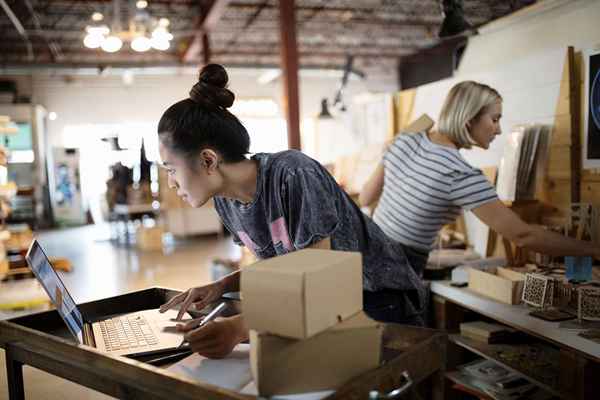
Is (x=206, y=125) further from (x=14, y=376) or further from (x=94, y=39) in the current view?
(x=94, y=39)

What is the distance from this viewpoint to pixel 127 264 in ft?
25.8

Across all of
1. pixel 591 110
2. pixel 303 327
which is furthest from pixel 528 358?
pixel 303 327

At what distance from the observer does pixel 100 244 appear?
10.1 metres

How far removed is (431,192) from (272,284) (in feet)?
4.34

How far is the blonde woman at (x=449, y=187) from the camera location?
202 centimetres

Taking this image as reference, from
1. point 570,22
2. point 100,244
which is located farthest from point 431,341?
point 100,244

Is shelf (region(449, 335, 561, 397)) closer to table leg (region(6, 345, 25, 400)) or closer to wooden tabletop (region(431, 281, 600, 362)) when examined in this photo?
wooden tabletop (region(431, 281, 600, 362))

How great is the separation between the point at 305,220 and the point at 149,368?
490 mm

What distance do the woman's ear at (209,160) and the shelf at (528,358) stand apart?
137 cm

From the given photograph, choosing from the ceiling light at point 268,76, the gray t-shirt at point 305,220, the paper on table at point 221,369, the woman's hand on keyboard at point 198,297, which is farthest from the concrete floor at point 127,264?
the ceiling light at point 268,76

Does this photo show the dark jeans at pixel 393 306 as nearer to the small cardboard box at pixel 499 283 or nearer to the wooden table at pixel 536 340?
the wooden table at pixel 536 340

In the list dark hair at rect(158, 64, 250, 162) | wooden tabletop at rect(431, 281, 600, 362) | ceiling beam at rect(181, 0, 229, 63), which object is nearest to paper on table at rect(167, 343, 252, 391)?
dark hair at rect(158, 64, 250, 162)

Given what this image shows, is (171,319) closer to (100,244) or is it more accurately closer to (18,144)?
(100,244)

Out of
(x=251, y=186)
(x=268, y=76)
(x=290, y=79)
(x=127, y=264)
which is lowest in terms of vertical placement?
(x=127, y=264)
